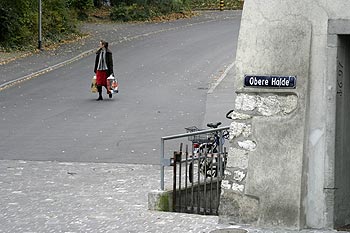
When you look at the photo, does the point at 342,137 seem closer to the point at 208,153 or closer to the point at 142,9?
the point at 208,153

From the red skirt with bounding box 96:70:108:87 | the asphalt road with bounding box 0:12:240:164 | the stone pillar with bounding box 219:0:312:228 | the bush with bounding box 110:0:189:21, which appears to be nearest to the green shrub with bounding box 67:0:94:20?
the bush with bounding box 110:0:189:21

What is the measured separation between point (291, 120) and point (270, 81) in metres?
0.52

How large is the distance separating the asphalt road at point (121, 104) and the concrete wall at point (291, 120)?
6.08 metres

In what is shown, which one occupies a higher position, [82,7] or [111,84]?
[82,7]

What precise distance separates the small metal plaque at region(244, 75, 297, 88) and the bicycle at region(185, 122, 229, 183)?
1868 millimetres

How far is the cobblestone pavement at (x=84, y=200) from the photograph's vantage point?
1166cm

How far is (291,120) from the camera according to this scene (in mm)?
11148

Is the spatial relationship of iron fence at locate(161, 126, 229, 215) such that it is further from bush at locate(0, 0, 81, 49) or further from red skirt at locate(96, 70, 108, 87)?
bush at locate(0, 0, 81, 49)

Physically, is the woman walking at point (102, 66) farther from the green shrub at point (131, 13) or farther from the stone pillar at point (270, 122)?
the green shrub at point (131, 13)

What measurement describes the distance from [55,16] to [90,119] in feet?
71.7

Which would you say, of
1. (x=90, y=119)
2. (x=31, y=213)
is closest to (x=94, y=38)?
(x=90, y=119)

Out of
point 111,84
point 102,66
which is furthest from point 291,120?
point 102,66

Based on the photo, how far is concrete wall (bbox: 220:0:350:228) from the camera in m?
11.0

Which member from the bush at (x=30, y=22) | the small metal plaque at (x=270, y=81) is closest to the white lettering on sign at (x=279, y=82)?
the small metal plaque at (x=270, y=81)
